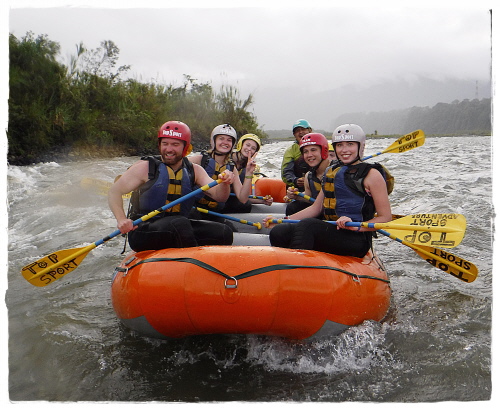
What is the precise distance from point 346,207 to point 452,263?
106cm

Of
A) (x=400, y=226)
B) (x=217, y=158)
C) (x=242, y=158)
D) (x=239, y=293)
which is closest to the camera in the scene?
(x=239, y=293)

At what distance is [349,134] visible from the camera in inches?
146

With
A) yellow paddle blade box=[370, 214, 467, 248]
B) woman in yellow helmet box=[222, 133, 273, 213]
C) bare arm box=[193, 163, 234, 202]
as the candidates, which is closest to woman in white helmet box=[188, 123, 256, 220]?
woman in yellow helmet box=[222, 133, 273, 213]

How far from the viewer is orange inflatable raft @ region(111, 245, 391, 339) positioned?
2.83 meters

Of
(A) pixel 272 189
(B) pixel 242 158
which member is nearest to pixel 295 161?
(A) pixel 272 189

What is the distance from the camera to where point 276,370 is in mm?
2977

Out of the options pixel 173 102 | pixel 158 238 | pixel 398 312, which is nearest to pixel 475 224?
pixel 398 312

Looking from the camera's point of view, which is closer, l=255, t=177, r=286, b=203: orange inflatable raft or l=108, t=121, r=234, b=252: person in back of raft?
l=108, t=121, r=234, b=252: person in back of raft

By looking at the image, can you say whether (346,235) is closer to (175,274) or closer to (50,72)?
(175,274)

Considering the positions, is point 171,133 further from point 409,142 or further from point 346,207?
point 409,142

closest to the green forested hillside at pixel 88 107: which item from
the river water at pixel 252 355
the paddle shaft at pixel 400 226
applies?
the river water at pixel 252 355

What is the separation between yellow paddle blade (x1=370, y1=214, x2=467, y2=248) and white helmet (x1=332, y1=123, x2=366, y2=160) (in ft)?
2.40

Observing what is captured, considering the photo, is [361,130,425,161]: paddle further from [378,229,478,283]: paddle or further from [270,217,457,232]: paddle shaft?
[270,217,457,232]: paddle shaft

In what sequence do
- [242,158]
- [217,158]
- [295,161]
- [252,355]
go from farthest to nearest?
[295,161]
[242,158]
[217,158]
[252,355]
